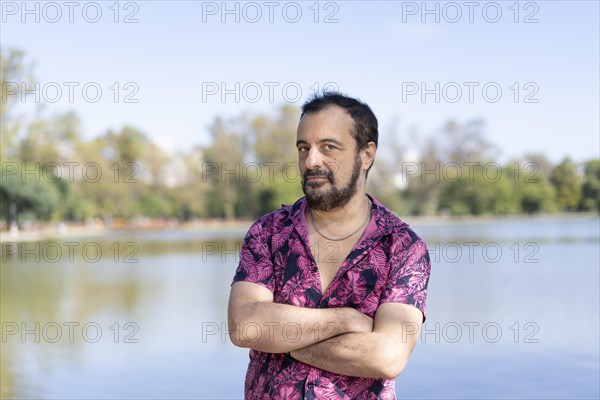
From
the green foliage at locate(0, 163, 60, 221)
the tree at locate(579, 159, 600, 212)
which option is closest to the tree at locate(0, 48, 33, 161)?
the green foliage at locate(0, 163, 60, 221)

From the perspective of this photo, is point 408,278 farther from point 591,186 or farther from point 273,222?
point 591,186

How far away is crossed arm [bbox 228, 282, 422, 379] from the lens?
1.79 m

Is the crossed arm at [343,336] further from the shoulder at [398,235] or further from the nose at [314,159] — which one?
the nose at [314,159]

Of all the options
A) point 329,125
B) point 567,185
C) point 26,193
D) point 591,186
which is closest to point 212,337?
point 329,125

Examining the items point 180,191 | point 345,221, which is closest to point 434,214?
point 180,191

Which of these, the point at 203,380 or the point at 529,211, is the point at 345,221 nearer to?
the point at 203,380

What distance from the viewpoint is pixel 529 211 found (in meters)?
75.8

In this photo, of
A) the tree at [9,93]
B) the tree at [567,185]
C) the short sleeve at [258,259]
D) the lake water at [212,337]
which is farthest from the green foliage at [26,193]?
the tree at [567,185]

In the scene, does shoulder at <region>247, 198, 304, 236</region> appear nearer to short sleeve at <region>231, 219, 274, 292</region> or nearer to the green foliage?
short sleeve at <region>231, 219, 274, 292</region>

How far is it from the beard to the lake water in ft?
13.6

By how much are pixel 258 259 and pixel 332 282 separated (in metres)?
0.20

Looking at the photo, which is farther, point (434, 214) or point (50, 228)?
point (434, 214)

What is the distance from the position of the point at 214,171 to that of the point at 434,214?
21713 millimetres

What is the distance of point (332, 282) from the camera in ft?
6.13
